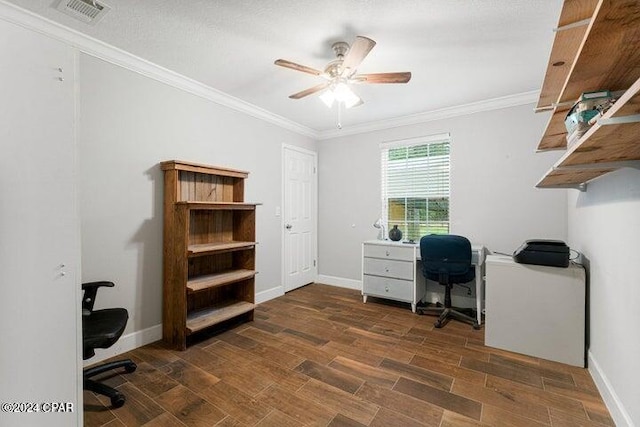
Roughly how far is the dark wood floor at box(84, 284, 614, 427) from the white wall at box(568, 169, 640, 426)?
0.71 feet

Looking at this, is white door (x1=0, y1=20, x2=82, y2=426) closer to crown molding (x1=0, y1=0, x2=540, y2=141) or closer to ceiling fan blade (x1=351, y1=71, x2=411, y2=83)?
crown molding (x1=0, y1=0, x2=540, y2=141)

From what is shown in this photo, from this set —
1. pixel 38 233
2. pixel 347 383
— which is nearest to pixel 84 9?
pixel 38 233

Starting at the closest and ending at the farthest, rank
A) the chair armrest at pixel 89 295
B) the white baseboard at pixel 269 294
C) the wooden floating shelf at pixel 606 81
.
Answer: the wooden floating shelf at pixel 606 81, the chair armrest at pixel 89 295, the white baseboard at pixel 269 294

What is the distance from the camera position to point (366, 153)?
4391 mm

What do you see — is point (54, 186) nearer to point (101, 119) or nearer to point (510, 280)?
point (101, 119)

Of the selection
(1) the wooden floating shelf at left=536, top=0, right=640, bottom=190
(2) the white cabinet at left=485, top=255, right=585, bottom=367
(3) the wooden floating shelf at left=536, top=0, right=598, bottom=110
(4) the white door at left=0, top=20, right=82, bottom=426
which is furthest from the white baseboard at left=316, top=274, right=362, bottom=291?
(4) the white door at left=0, top=20, right=82, bottom=426

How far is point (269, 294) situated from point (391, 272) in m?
1.73

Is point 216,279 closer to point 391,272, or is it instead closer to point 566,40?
point 391,272

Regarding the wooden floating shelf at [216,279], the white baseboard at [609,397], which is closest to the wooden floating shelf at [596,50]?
the white baseboard at [609,397]

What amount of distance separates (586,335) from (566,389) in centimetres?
64

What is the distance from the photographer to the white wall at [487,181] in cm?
319

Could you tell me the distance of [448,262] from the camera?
3049 millimetres

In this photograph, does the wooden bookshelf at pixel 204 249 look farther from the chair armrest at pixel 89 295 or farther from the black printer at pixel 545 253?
the black printer at pixel 545 253

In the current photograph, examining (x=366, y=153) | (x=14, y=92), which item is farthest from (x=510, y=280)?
(x=14, y=92)
